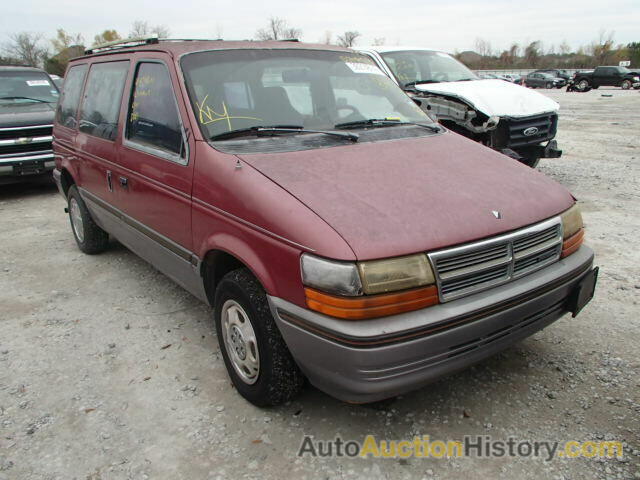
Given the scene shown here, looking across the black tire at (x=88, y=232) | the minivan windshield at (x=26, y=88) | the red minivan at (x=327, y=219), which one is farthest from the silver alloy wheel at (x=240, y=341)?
the minivan windshield at (x=26, y=88)

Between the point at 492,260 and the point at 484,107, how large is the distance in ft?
15.4

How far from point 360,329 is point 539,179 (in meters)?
1.56

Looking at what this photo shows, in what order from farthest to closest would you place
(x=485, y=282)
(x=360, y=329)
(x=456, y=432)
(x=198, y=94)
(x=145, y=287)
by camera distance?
(x=145, y=287)
(x=198, y=94)
(x=456, y=432)
(x=485, y=282)
(x=360, y=329)

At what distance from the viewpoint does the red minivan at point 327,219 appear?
83.4 inches

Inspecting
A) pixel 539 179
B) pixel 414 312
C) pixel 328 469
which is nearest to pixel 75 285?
pixel 328 469

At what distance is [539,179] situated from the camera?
291 cm

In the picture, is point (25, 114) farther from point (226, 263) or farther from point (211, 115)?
point (226, 263)

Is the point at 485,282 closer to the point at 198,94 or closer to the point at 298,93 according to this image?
the point at 298,93

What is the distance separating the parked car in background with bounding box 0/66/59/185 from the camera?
754 centimetres

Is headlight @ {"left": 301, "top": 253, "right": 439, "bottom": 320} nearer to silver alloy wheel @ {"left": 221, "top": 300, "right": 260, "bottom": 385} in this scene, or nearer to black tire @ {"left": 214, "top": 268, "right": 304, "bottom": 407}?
black tire @ {"left": 214, "top": 268, "right": 304, "bottom": 407}

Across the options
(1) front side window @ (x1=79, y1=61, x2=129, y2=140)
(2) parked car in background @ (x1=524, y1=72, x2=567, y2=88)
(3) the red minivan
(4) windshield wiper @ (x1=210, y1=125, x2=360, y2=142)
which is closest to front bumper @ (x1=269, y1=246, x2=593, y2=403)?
(3) the red minivan

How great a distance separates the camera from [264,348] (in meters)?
2.47

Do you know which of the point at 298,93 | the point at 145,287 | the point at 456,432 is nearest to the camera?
the point at 456,432

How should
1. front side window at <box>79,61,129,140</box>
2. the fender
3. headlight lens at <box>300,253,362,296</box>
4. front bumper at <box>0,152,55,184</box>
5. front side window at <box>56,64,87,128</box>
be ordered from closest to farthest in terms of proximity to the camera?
headlight lens at <box>300,253,362,296</box>
the fender
front side window at <box>79,61,129,140</box>
front side window at <box>56,64,87,128</box>
front bumper at <box>0,152,55,184</box>
